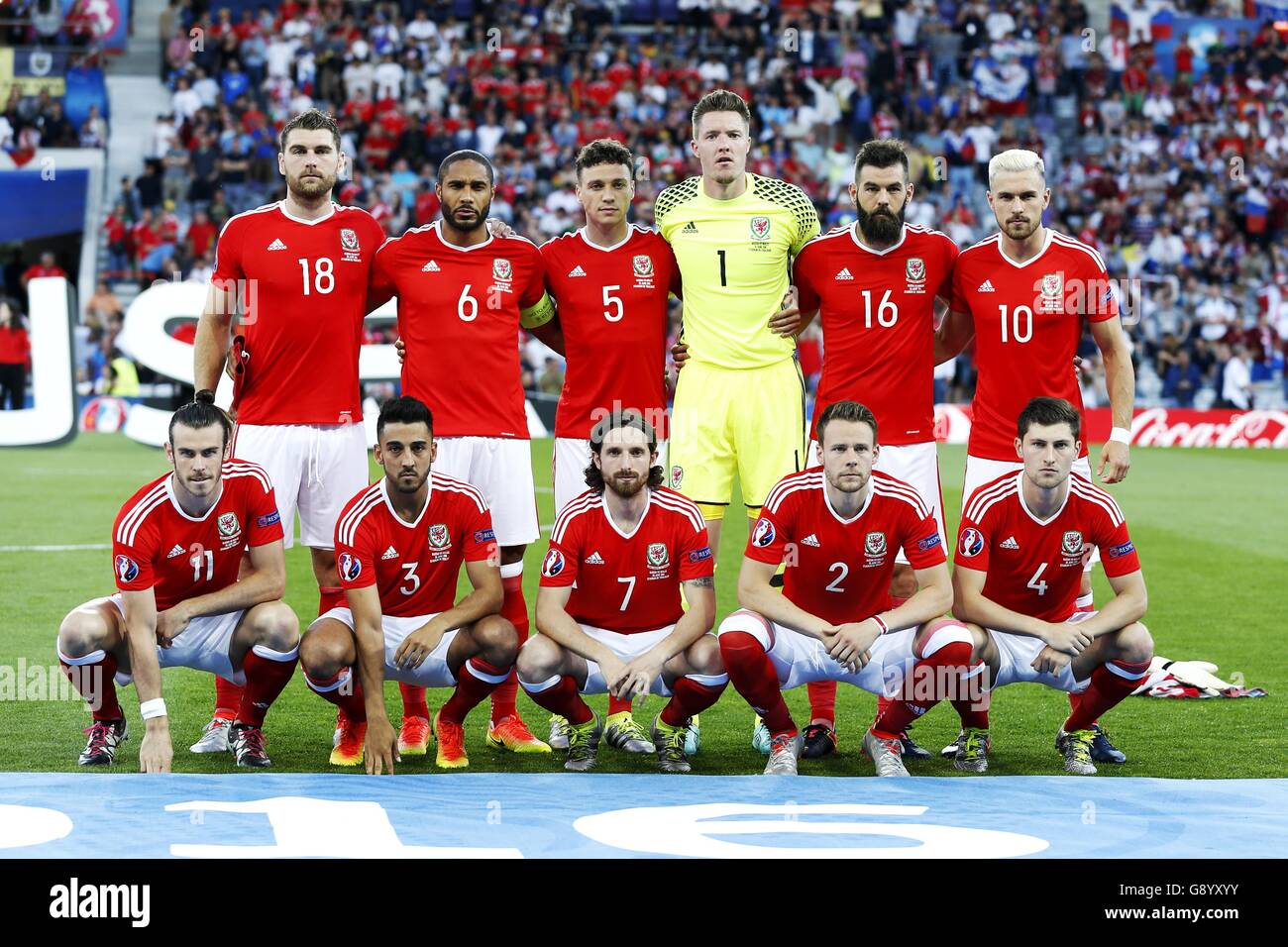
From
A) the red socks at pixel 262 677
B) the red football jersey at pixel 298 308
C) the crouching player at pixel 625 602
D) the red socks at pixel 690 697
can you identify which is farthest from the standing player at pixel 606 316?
the red socks at pixel 262 677

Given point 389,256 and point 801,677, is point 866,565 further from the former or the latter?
point 389,256

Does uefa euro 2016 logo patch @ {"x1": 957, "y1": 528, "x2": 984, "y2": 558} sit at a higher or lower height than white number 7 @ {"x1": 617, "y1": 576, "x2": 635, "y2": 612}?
higher

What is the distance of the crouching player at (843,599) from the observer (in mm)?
5535

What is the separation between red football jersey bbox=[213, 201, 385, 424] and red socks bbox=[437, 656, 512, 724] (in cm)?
121

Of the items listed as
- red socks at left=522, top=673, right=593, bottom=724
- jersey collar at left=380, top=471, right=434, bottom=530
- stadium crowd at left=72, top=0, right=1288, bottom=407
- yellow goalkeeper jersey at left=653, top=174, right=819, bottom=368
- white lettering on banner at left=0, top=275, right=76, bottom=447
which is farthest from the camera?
stadium crowd at left=72, top=0, right=1288, bottom=407

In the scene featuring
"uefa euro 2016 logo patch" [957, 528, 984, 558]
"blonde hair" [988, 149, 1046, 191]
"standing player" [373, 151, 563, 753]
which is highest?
"blonde hair" [988, 149, 1046, 191]

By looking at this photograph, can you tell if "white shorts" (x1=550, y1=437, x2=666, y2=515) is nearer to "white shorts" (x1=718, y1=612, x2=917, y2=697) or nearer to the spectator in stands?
"white shorts" (x1=718, y1=612, x2=917, y2=697)

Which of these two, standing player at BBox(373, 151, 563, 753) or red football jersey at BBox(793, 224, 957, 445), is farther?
red football jersey at BBox(793, 224, 957, 445)

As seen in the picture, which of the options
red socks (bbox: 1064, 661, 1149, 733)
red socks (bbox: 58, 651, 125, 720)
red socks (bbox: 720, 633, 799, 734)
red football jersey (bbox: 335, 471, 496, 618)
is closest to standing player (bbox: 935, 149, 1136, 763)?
red socks (bbox: 1064, 661, 1149, 733)

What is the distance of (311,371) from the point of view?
625 centimetres

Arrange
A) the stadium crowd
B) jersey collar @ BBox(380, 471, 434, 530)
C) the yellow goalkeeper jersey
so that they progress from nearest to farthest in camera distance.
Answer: jersey collar @ BBox(380, 471, 434, 530), the yellow goalkeeper jersey, the stadium crowd

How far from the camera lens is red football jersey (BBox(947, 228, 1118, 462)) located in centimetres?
622

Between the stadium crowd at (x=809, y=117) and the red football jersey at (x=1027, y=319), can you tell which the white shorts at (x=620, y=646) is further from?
the stadium crowd at (x=809, y=117)
